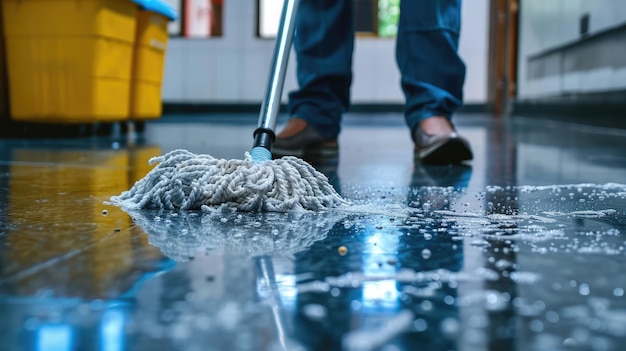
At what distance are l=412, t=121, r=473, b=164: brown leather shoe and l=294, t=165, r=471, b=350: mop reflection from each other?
0.76 m

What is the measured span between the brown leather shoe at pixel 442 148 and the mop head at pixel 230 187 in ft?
2.18

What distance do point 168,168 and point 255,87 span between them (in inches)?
224

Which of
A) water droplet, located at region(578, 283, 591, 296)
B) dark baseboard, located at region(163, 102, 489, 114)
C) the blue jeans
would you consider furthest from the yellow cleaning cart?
dark baseboard, located at region(163, 102, 489, 114)

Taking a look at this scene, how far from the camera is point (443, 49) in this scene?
162 cm

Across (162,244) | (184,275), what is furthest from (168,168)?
(184,275)

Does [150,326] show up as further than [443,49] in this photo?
No

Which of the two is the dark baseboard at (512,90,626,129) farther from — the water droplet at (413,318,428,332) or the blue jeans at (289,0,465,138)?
the water droplet at (413,318,428,332)

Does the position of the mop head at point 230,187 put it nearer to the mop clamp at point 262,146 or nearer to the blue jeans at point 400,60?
the mop clamp at point 262,146

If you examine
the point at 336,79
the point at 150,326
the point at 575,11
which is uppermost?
the point at 575,11

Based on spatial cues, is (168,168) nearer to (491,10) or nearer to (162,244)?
(162,244)

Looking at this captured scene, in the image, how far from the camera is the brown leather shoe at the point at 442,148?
1519 mm

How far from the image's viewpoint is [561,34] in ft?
14.0

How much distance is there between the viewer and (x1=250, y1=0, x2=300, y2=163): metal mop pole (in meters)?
1.01

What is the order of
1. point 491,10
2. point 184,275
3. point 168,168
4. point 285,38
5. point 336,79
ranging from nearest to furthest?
point 184,275
point 168,168
point 285,38
point 336,79
point 491,10
